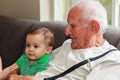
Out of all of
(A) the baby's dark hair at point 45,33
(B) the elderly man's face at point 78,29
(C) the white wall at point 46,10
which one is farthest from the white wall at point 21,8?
(B) the elderly man's face at point 78,29

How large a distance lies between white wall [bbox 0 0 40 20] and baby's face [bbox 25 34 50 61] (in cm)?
Answer: 83

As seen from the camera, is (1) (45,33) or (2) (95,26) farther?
(1) (45,33)

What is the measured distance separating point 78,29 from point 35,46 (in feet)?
1.21

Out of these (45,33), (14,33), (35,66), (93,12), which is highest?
(93,12)

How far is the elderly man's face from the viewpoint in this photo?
1725 mm

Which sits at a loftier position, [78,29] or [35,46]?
[78,29]

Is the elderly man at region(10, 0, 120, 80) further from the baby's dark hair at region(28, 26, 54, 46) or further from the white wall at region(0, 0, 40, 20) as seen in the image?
the white wall at region(0, 0, 40, 20)

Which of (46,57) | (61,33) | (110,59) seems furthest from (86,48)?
(61,33)

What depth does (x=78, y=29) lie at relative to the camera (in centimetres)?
174

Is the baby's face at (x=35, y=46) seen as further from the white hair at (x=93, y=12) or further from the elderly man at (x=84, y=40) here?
the white hair at (x=93, y=12)

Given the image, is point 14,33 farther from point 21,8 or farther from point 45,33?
point 45,33

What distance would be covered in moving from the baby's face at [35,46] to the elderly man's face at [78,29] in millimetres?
269

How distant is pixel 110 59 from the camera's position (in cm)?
159

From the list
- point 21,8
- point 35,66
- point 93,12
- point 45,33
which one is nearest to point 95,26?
point 93,12
